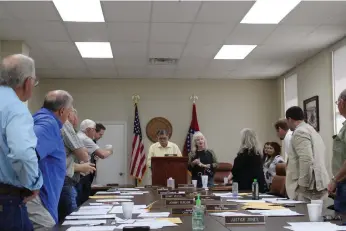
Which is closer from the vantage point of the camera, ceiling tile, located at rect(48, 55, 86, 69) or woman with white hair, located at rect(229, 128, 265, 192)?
woman with white hair, located at rect(229, 128, 265, 192)

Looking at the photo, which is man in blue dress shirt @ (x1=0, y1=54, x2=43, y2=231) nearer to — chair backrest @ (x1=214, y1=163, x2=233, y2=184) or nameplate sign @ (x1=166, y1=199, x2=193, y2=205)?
nameplate sign @ (x1=166, y1=199, x2=193, y2=205)

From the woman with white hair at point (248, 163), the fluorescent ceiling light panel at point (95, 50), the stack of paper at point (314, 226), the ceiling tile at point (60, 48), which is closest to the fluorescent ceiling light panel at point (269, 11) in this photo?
the woman with white hair at point (248, 163)

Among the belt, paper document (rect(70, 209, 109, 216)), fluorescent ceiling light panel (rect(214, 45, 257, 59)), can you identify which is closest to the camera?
the belt

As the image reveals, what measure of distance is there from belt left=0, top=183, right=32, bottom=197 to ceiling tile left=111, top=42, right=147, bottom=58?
530 cm

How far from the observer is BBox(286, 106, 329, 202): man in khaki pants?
13.1 feet

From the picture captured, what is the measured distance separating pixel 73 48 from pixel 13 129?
18.8ft

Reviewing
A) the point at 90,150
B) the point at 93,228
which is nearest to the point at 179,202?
the point at 93,228

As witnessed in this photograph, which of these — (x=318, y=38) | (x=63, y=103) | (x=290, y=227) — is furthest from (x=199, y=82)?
(x=290, y=227)

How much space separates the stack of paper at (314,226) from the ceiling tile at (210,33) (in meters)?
4.44

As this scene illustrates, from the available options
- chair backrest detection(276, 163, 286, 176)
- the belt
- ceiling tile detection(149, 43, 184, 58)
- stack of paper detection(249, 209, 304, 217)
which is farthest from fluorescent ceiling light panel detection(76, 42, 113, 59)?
the belt

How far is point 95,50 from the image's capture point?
25.7 feet

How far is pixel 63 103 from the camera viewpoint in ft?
9.76

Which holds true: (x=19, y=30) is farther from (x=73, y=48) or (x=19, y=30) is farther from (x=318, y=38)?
(x=318, y=38)

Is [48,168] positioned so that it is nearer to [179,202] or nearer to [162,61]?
[179,202]
